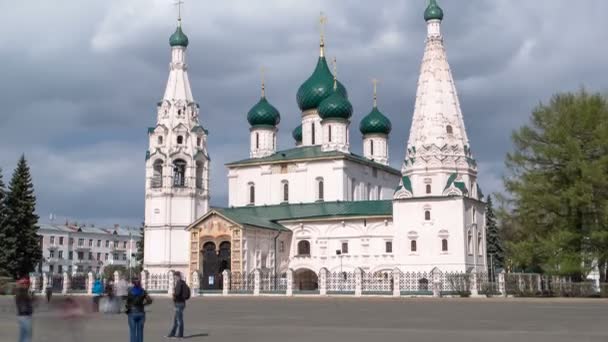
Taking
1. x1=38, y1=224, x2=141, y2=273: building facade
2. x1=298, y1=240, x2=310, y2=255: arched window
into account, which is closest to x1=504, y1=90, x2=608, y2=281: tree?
x1=298, y1=240, x2=310, y2=255: arched window

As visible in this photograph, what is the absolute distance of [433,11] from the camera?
150 feet

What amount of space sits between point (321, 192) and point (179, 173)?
380 inches

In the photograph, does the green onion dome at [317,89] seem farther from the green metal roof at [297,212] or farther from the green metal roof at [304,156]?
the green metal roof at [297,212]

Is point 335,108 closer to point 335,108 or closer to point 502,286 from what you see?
point 335,108

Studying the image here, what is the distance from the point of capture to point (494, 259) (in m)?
55.4

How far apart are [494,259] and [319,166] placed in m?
14.4

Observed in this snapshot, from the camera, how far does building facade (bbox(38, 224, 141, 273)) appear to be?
8431cm

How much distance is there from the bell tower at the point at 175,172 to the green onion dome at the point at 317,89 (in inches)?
298

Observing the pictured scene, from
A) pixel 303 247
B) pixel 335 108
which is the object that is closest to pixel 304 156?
pixel 335 108

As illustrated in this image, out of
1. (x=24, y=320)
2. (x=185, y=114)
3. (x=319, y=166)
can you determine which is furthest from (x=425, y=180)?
(x=24, y=320)

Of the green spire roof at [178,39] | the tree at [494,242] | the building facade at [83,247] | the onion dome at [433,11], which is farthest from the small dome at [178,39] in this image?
the building facade at [83,247]

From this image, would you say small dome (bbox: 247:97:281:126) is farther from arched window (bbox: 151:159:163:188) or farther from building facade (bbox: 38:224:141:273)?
building facade (bbox: 38:224:141:273)

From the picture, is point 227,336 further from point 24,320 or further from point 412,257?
point 412,257

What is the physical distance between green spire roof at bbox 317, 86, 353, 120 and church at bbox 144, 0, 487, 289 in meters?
Result: 0.07
